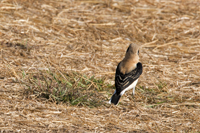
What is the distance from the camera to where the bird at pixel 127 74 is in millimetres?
5198

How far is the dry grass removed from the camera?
4531 mm

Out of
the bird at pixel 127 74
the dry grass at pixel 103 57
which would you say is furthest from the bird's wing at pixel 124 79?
the dry grass at pixel 103 57

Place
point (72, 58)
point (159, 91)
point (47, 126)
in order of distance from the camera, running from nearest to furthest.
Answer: point (47, 126) → point (159, 91) → point (72, 58)

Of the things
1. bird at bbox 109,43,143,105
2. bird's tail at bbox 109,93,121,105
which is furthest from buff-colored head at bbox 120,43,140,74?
bird's tail at bbox 109,93,121,105

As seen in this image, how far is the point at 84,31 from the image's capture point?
26.1 ft

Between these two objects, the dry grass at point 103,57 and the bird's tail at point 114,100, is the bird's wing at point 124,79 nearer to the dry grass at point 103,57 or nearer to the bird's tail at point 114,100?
the bird's tail at point 114,100

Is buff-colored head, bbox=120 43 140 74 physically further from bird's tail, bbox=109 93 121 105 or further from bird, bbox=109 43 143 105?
bird's tail, bbox=109 93 121 105

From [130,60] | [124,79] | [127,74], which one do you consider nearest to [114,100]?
[124,79]

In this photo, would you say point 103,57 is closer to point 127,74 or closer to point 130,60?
point 130,60

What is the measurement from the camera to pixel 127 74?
549 centimetres

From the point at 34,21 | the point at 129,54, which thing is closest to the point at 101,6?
the point at 34,21

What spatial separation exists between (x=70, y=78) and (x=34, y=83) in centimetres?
80

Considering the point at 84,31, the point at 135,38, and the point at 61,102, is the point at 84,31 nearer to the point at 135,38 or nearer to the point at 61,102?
the point at 135,38

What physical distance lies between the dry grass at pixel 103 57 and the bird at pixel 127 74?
208mm
